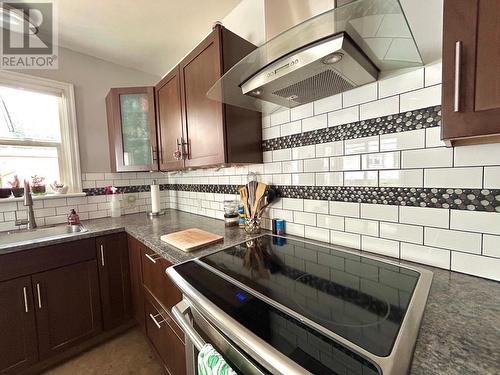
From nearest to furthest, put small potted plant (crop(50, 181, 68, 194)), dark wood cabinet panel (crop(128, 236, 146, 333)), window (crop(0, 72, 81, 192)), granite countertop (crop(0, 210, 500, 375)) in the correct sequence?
granite countertop (crop(0, 210, 500, 375)) < dark wood cabinet panel (crop(128, 236, 146, 333)) < window (crop(0, 72, 81, 192)) < small potted plant (crop(50, 181, 68, 194))

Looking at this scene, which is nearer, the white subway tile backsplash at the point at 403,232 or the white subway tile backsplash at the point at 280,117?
the white subway tile backsplash at the point at 403,232

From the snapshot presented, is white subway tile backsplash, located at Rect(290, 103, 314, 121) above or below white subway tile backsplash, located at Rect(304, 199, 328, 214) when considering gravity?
above

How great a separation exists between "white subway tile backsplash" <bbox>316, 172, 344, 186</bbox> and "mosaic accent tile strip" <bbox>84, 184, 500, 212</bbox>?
0.02 metres

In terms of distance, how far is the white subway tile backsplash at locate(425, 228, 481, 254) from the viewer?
2.29 ft

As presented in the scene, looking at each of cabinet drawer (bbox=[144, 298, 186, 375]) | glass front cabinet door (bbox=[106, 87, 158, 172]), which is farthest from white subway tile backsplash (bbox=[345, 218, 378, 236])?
glass front cabinet door (bbox=[106, 87, 158, 172])

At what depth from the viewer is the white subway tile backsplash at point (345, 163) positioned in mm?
958

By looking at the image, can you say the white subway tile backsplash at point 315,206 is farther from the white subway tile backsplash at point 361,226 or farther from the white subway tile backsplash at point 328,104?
the white subway tile backsplash at point 328,104

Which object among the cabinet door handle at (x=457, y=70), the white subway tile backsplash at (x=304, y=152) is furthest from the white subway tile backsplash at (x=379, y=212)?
the cabinet door handle at (x=457, y=70)

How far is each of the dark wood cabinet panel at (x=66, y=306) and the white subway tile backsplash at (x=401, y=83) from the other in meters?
2.01

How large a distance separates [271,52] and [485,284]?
40.3 inches

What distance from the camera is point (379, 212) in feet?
2.96

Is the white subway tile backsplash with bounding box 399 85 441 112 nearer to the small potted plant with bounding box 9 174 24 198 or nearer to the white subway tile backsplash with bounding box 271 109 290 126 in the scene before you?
the white subway tile backsplash with bounding box 271 109 290 126

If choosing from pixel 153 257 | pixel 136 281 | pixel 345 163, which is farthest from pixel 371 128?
pixel 136 281

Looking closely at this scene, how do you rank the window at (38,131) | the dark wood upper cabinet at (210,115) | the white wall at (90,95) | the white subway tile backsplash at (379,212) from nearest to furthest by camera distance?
the white subway tile backsplash at (379,212) → the dark wood upper cabinet at (210,115) → the window at (38,131) → the white wall at (90,95)
